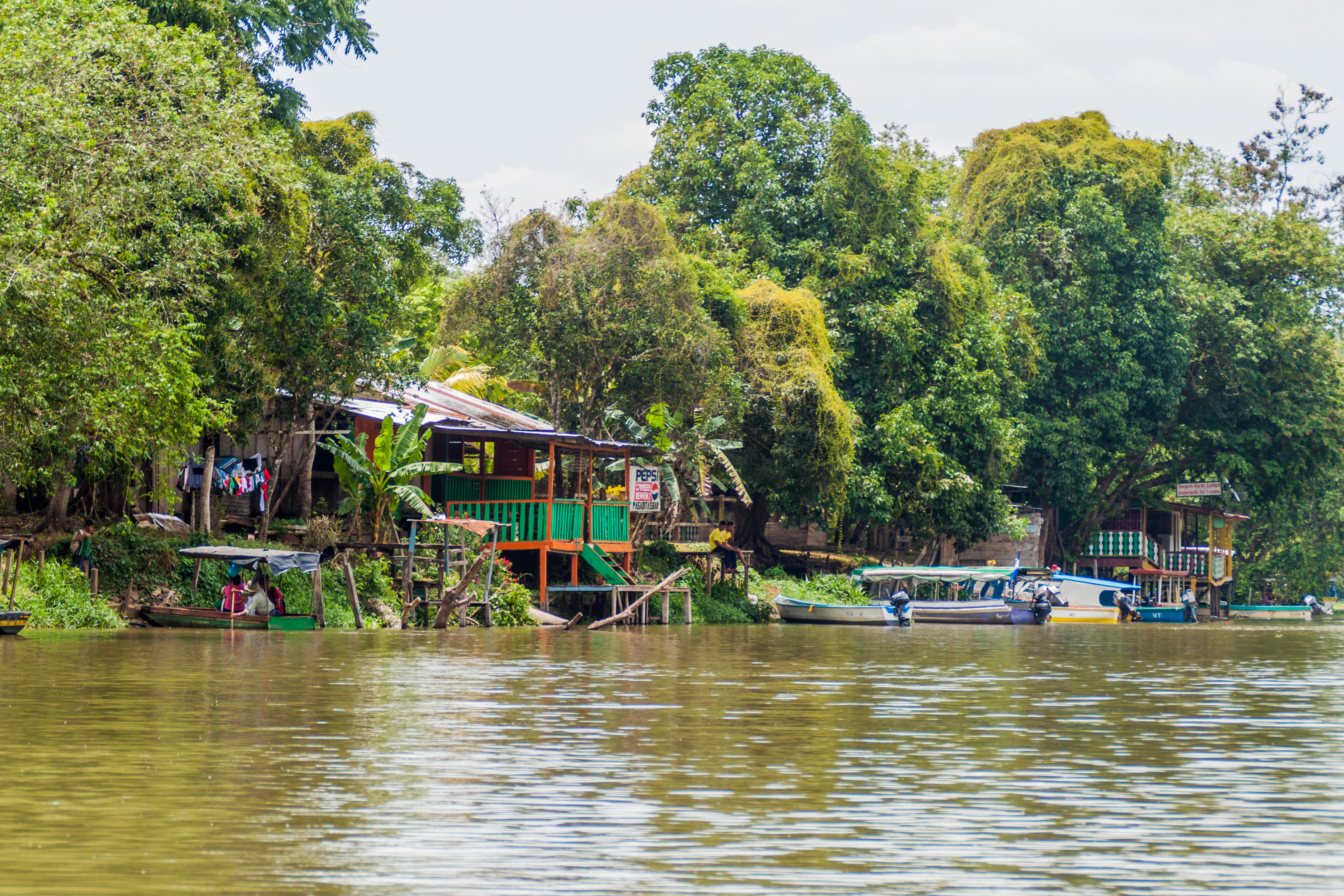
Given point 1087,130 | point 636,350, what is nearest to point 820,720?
point 636,350

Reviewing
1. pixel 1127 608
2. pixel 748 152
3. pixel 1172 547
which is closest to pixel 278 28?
pixel 748 152

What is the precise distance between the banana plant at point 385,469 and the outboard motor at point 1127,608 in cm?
2937

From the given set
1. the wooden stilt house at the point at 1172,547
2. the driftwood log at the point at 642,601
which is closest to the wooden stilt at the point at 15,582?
the driftwood log at the point at 642,601

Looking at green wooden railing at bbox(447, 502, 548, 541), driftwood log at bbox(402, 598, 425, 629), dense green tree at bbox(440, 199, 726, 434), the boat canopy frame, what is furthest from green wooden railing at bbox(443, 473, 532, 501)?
the boat canopy frame

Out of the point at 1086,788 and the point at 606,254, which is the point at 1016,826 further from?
the point at 606,254

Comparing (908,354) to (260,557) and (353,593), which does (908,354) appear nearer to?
(353,593)

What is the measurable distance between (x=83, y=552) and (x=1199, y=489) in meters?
40.9

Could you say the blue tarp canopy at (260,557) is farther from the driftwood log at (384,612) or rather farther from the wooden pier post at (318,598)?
the driftwood log at (384,612)

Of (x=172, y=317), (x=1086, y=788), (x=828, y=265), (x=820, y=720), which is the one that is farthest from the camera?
(x=828, y=265)

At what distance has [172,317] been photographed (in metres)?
23.0

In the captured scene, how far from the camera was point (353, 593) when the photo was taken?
27266 mm

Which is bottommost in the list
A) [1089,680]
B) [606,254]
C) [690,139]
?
[1089,680]

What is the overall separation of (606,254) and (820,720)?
2435 centimetres

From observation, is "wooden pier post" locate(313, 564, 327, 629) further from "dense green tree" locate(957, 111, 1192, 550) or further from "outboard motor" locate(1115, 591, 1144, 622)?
"outboard motor" locate(1115, 591, 1144, 622)
